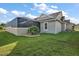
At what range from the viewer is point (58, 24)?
216cm

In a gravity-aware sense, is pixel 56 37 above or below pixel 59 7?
below

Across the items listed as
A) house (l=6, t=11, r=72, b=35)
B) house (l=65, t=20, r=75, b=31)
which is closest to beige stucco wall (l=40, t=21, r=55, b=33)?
house (l=6, t=11, r=72, b=35)

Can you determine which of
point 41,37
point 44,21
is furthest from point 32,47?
point 44,21

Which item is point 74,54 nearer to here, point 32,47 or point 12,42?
point 32,47

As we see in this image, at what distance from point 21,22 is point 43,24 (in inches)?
9.4

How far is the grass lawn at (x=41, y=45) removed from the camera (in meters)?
2.08

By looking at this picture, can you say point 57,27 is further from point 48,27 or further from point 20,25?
point 20,25

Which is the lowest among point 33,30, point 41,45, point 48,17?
point 41,45

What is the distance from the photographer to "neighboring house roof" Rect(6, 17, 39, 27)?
212cm

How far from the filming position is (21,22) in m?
→ 2.15

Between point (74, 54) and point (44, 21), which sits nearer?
point (74, 54)

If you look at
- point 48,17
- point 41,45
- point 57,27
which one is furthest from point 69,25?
point 41,45

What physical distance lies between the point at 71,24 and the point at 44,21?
Answer: 0.95 ft

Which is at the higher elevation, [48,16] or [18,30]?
[48,16]
